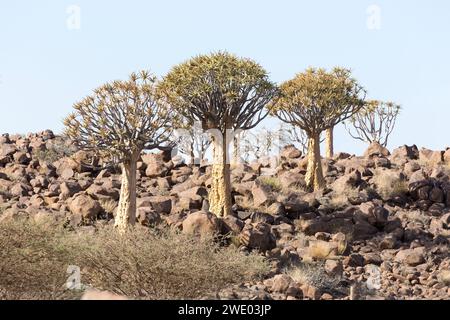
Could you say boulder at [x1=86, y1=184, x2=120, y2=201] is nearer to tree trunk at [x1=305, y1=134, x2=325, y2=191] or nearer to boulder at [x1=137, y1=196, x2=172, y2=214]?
boulder at [x1=137, y1=196, x2=172, y2=214]

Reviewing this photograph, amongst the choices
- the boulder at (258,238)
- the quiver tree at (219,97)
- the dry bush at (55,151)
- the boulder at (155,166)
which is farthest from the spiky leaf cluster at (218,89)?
the dry bush at (55,151)

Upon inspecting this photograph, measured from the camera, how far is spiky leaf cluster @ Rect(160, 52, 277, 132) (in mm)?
18109

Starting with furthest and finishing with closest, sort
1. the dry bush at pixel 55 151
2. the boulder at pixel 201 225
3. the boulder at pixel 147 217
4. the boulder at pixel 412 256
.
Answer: the dry bush at pixel 55 151
the boulder at pixel 147 217
the boulder at pixel 412 256
the boulder at pixel 201 225

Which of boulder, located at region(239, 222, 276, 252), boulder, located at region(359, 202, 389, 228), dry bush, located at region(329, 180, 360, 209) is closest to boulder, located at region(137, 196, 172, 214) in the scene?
boulder, located at region(239, 222, 276, 252)

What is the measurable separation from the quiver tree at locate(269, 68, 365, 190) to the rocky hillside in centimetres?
86

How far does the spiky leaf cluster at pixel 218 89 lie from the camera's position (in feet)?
59.4

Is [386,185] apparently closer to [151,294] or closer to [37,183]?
[37,183]

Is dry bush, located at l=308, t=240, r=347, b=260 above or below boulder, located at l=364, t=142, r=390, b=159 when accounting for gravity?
below

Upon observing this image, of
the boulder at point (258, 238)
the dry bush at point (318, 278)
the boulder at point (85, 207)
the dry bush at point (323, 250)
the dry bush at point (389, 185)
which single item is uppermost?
the dry bush at point (389, 185)

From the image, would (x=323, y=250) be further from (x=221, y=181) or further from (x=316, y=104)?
(x=316, y=104)

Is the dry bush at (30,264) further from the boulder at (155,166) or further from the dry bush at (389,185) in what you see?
the dry bush at (389,185)

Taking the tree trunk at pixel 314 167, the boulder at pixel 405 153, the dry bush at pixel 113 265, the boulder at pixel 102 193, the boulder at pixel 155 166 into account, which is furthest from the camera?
the boulder at pixel 405 153

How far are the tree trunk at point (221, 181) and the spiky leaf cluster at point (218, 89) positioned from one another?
0.48m

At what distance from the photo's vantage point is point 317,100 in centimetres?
2267
